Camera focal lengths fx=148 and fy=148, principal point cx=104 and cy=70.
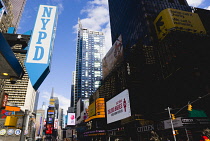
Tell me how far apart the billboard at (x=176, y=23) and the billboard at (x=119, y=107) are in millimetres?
22778

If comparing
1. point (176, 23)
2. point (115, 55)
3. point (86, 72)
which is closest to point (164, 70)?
point (176, 23)

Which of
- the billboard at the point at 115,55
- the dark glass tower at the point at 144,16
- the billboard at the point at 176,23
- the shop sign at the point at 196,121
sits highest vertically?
the dark glass tower at the point at 144,16

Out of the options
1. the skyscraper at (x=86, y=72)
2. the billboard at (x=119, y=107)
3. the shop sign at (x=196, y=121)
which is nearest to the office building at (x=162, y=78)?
the billboard at (x=119, y=107)

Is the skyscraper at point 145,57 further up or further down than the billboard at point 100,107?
further up

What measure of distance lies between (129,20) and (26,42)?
76.9 metres

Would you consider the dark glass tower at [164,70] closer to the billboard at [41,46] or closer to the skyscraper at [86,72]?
the billboard at [41,46]

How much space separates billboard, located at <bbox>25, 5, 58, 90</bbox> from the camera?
23.5 feet

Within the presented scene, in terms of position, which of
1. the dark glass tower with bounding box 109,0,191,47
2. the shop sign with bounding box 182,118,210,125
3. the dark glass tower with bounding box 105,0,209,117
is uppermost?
the dark glass tower with bounding box 109,0,191,47

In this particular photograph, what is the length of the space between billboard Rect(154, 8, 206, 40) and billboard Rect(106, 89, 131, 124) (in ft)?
74.7

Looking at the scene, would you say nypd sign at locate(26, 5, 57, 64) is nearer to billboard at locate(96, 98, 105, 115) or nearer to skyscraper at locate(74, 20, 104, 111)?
billboard at locate(96, 98, 105, 115)

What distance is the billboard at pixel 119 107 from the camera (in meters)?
39.4

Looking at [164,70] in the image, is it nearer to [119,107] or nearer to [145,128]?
[119,107]

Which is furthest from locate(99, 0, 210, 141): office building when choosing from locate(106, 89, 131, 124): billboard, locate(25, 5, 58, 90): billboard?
locate(25, 5, 58, 90): billboard

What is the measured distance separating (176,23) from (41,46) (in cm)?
4535
